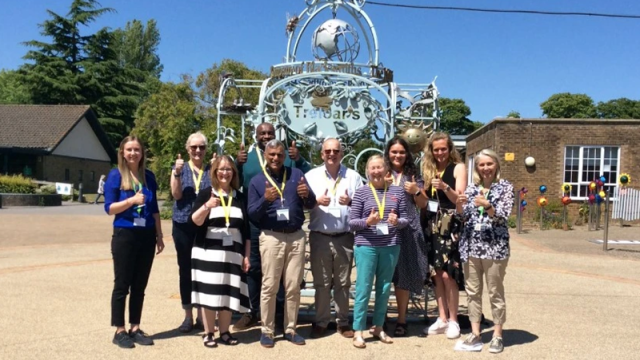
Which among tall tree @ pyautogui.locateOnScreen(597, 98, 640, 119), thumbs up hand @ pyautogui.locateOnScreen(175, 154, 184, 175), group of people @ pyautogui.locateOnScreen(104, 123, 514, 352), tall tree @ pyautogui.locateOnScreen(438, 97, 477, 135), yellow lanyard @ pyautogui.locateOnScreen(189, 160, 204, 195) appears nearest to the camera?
group of people @ pyautogui.locateOnScreen(104, 123, 514, 352)

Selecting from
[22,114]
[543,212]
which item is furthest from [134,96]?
[543,212]

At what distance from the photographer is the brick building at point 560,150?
1747 centimetres

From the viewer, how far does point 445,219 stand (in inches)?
190

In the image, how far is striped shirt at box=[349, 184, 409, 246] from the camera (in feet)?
15.0

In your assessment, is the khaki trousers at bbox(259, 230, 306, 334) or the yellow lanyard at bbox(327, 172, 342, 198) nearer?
the khaki trousers at bbox(259, 230, 306, 334)

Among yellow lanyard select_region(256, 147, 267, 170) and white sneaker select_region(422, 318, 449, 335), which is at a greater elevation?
yellow lanyard select_region(256, 147, 267, 170)

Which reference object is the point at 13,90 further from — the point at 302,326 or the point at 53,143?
the point at 302,326

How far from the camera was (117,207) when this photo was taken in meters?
4.39

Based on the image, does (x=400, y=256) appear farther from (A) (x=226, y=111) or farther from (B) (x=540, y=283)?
(B) (x=540, y=283)

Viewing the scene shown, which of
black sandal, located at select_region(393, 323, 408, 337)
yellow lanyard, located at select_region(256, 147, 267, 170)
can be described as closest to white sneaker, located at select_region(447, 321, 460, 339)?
black sandal, located at select_region(393, 323, 408, 337)

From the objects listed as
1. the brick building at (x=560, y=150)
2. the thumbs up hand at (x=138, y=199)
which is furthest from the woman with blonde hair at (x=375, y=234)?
the brick building at (x=560, y=150)

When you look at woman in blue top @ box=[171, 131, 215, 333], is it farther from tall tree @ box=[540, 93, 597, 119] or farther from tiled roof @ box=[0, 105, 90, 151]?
tall tree @ box=[540, 93, 597, 119]

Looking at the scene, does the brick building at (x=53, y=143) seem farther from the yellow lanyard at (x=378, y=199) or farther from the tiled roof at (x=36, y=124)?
the yellow lanyard at (x=378, y=199)

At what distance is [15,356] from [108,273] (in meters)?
3.85
